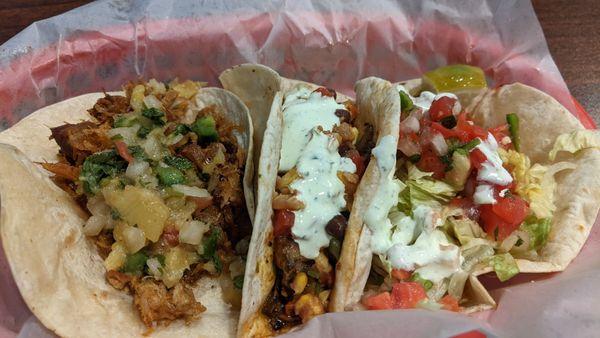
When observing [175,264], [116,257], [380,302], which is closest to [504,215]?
[380,302]

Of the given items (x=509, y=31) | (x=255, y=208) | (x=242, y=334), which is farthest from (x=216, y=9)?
(x=242, y=334)

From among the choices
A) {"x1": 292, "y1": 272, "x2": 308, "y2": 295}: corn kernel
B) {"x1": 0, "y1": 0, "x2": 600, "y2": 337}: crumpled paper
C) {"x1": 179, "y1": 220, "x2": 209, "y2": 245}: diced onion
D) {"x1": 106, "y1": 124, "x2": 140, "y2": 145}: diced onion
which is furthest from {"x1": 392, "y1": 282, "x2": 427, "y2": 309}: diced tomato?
{"x1": 0, "y1": 0, "x2": 600, "y2": 337}: crumpled paper

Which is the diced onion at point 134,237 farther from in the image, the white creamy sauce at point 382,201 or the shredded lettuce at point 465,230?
the shredded lettuce at point 465,230

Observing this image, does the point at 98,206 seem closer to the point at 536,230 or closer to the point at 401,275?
the point at 401,275

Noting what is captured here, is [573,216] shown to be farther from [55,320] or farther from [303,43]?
[55,320]

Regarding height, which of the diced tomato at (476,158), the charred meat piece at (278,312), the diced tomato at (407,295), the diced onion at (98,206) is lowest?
the charred meat piece at (278,312)

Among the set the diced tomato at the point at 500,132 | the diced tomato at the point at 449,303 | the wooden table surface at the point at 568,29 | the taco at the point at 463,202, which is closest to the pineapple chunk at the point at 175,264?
the taco at the point at 463,202

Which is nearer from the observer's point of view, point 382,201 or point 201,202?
point 382,201
